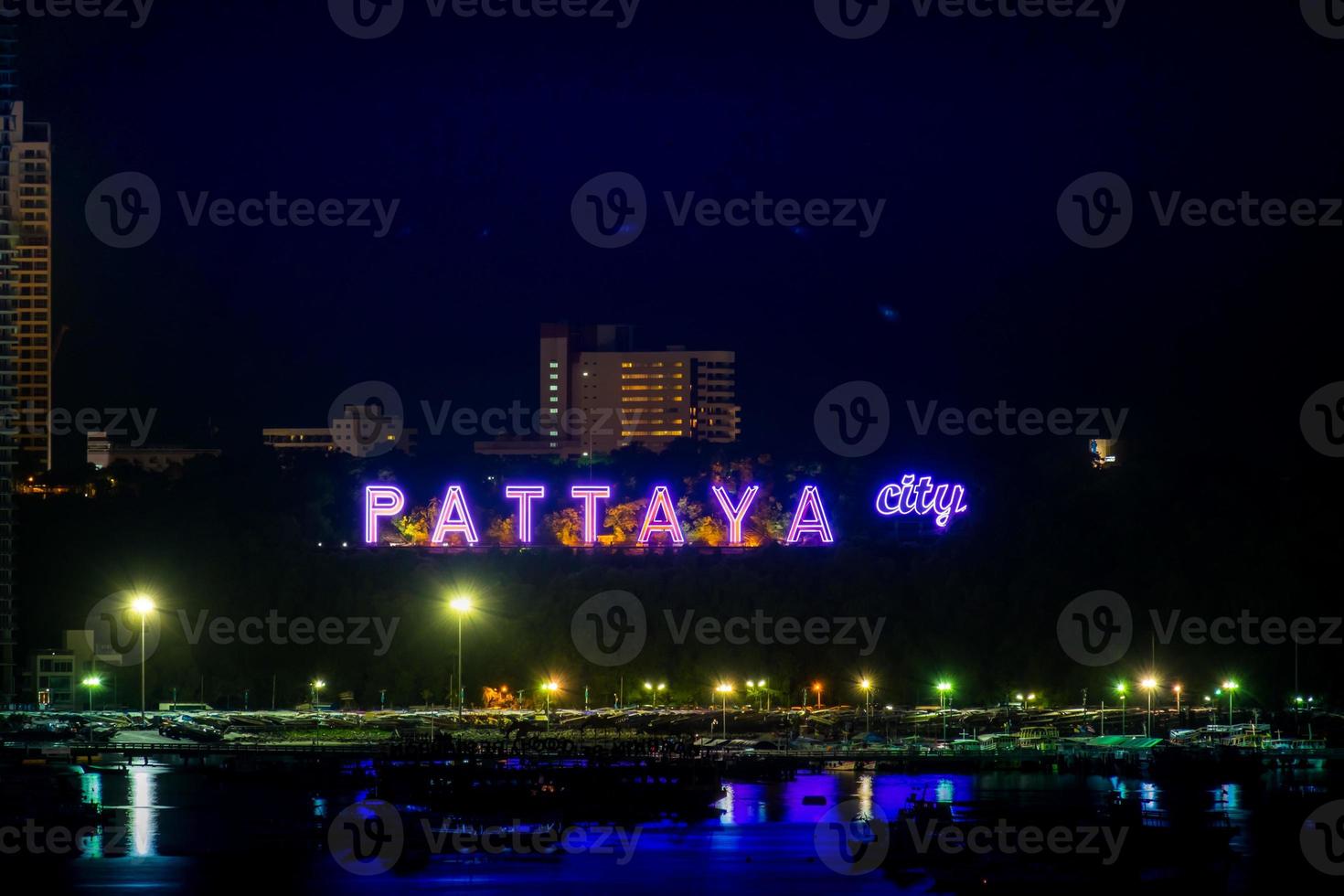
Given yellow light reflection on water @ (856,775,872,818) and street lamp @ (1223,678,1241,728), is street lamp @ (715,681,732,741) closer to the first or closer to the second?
yellow light reflection on water @ (856,775,872,818)

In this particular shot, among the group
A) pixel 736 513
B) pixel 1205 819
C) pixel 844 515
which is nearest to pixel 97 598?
pixel 736 513

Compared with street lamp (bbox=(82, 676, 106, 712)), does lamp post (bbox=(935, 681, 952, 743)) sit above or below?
below

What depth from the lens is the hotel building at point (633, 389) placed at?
6186 inches

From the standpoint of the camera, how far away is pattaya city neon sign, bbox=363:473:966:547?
248ft

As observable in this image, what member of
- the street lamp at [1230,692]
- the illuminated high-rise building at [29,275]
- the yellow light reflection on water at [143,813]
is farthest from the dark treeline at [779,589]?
the yellow light reflection on water at [143,813]

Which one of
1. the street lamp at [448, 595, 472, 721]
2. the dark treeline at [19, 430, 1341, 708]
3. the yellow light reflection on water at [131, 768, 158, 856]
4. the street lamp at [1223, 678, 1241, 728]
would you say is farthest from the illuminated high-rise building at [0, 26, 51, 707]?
the street lamp at [1223, 678, 1241, 728]

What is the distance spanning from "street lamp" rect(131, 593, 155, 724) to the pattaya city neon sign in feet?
32.5

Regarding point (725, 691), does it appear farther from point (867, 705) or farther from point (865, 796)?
point (865, 796)

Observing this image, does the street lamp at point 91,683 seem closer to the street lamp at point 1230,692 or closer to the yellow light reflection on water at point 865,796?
the yellow light reflection on water at point 865,796

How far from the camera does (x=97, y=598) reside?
241 ft

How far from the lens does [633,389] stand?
15962 centimetres

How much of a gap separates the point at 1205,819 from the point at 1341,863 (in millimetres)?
3407

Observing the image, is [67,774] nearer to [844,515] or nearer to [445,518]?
[445,518]

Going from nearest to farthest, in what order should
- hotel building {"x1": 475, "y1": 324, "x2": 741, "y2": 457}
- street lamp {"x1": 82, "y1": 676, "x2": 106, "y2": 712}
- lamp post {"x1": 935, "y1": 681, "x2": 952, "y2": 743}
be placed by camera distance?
lamp post {"x1": 935, "y1": 681, "x2": 952, "y2": 743}
street lamp {"x1": 82, "y1": 676, "x2": 106, "y2": 712}
hotel building {"x1": 475, "y1": 324, "x2": 741, "y2": 457}
